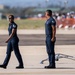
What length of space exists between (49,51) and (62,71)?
38.1 inches

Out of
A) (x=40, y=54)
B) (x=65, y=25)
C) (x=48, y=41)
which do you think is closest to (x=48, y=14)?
(x=48, y=41)

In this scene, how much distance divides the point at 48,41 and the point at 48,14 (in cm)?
85

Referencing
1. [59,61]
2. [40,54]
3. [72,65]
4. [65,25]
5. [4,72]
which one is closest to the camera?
[4,72]

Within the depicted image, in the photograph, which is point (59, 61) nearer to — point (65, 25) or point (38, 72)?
point (38, 72)

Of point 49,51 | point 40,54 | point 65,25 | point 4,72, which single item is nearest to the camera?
point 4,72

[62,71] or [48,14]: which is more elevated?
[48,14]

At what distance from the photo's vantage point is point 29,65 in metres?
16.2

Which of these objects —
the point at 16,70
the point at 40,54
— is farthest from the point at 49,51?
the point at 40,54

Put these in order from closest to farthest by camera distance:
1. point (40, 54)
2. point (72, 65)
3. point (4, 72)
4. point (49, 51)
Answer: point (4, 72) → point (49, 51) → point (72, 65) → point (40, 54)

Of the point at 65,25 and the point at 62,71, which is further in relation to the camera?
the point at 65,25

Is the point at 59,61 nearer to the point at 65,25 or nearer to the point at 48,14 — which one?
→ the point at 48,14

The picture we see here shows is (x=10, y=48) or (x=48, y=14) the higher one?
(x=48, y=14)

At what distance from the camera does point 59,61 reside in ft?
57.8

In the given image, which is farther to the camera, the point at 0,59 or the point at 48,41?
the point at 0,59
